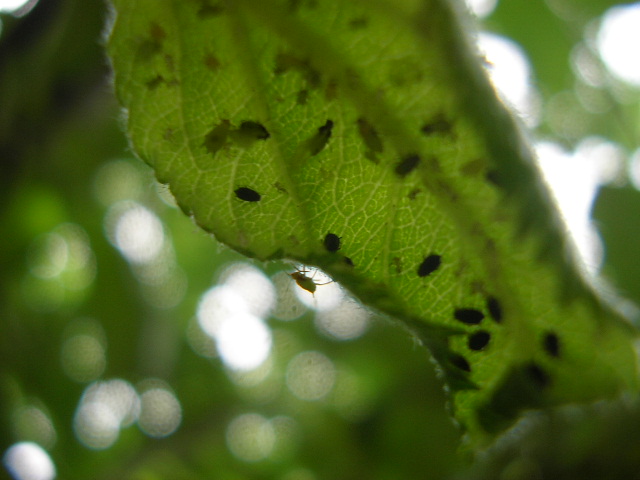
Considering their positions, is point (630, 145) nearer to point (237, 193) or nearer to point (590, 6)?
point (590, 6)

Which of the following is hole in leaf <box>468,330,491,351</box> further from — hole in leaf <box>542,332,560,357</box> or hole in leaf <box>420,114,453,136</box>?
hole in leaf <box>420,114,453,136</box>

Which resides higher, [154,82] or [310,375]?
[154,82]

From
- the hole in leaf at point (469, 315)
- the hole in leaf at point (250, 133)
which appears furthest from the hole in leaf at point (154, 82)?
the hole in leaf at point (469, 315)

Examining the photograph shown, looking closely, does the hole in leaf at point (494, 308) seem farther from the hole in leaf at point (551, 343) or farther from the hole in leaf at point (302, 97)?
→ the hole in leaf at point (302, 97)

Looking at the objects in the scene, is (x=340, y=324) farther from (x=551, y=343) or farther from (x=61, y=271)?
(x=551, y=343)

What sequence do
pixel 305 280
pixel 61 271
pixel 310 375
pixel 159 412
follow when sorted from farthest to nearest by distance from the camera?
pixel 310 375 → pixel 159 412 → pixel 61 271 → pixel 305 280

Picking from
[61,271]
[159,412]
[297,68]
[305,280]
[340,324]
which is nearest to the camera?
[297,68]

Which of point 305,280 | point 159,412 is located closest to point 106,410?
point 159,412
